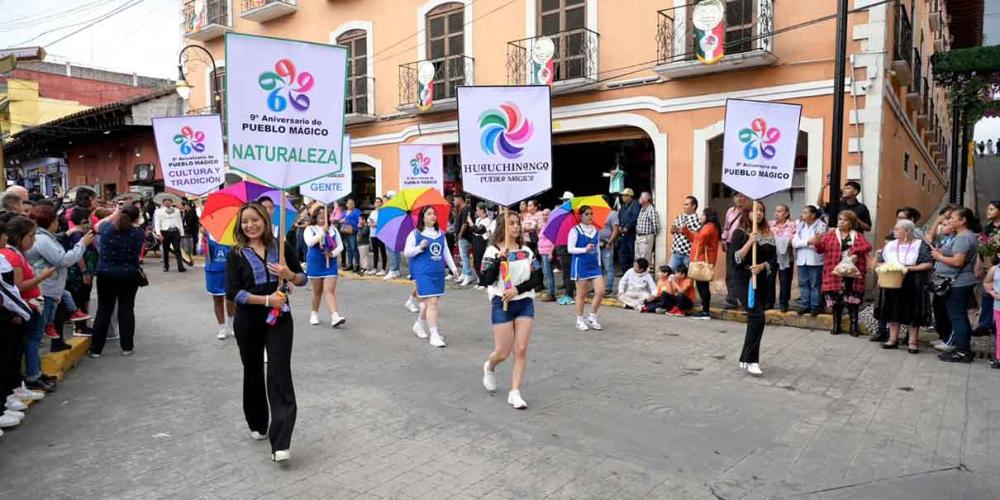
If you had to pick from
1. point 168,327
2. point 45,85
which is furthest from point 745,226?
point 45,85

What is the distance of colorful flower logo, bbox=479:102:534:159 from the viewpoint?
6527mm

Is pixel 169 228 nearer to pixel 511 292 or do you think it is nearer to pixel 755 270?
pixel 511 292

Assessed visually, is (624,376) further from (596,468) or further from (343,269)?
(343,269)

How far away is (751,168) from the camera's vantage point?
8023 mm

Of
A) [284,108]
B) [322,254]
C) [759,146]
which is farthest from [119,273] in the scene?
[759,146]

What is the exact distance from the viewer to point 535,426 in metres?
5.39

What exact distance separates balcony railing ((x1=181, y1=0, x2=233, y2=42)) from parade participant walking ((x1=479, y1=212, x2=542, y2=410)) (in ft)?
62.7

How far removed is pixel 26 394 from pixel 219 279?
271 cm

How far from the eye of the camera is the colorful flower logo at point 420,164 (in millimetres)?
11625

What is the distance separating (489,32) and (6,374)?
13.2 meters

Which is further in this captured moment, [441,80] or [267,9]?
[267,9]

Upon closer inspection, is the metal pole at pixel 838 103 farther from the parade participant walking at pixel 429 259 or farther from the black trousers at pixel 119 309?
the black trousers at pixel 119 309

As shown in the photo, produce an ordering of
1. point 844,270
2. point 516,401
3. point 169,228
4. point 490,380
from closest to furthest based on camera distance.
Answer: point 516,401
point 490,380
point 844,270
point 169,228

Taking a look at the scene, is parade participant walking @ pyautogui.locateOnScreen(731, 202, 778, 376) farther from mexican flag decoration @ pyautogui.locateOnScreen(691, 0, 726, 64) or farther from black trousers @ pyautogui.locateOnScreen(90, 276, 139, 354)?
black trousers @ pyautogui.locateOnScreen(90, 276, 139, 354)
